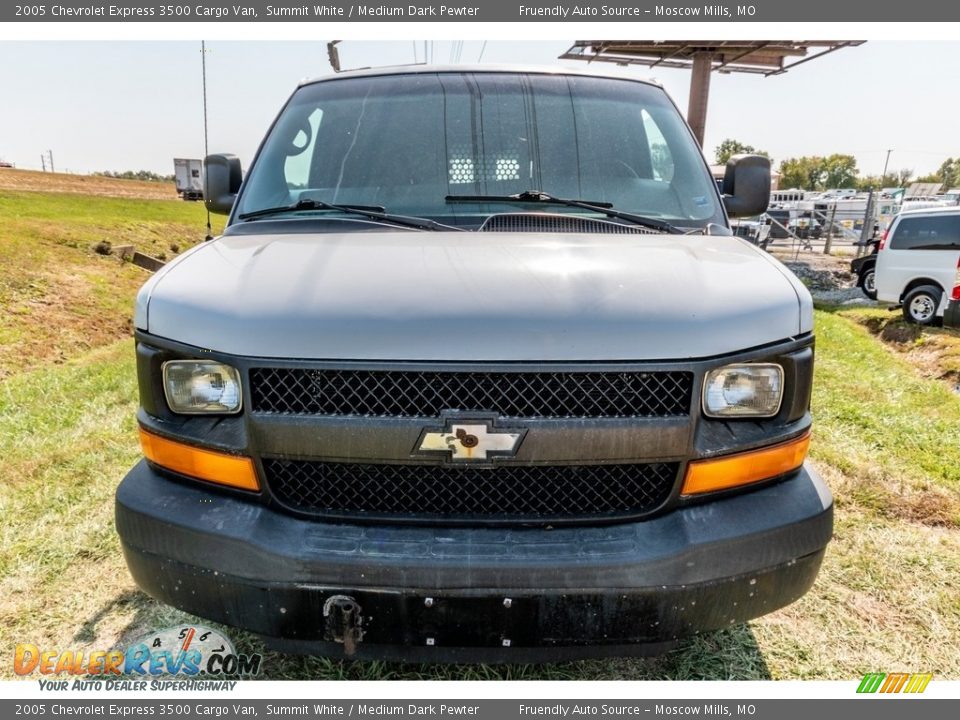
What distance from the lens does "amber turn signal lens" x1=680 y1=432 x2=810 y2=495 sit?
1.97m

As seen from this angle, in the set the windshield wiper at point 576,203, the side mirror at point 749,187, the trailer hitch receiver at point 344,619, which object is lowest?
the trailer hitch receiver at point 344,619

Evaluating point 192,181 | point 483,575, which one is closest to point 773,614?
point 483,575

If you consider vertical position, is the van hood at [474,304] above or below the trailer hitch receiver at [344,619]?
above

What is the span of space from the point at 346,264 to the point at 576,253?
2.61ft

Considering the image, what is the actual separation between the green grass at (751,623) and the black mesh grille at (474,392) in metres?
1.07

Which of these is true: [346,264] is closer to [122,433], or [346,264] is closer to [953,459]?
[122,433]

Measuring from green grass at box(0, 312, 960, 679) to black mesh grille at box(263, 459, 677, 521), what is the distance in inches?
30.8

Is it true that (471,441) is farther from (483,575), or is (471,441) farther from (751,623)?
(751,623)

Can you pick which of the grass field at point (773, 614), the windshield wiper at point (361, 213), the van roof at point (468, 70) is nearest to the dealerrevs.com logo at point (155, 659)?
the grass field at point (773, 614)

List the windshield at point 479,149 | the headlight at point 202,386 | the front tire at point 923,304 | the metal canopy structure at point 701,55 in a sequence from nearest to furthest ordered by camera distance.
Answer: the headlight at point 202,386 < the windshield at point 479,149 < the front tire at point 923,304 < the metal canopy structure at point 701,55

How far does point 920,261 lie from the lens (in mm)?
11711

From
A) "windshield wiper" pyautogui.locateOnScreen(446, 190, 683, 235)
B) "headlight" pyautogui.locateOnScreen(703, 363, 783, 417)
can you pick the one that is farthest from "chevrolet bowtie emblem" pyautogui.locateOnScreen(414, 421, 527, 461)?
"windshield wiper" pyautogui.locateOnScreen(446, 190, 683, 235)

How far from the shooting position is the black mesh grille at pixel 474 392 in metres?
1.86

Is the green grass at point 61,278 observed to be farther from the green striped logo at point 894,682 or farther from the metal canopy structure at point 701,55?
the metal canopy structure at point 701,55
